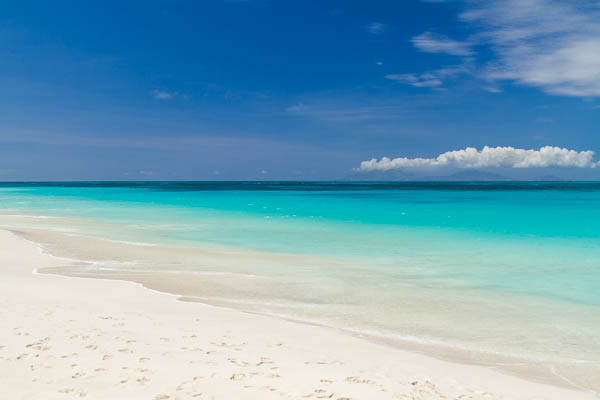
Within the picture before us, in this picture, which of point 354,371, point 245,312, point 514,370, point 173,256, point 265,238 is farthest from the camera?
point 265,238

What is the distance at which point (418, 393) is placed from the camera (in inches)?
174

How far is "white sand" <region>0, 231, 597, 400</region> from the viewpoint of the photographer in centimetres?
430

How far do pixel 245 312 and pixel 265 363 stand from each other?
259 cm

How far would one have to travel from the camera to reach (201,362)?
5.00 metres

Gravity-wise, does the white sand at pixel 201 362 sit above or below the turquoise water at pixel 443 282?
above

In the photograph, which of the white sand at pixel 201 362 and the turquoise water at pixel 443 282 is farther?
the turquoise water at pixel 443 282

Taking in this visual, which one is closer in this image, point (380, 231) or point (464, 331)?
point (464, 331)

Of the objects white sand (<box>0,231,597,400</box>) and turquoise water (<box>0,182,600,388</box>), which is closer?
white sand (<box>0,231,597,400</box>)

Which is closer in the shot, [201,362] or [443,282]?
[201,362]

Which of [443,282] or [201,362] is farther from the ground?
[201,362]

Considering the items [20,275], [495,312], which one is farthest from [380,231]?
[20,275]

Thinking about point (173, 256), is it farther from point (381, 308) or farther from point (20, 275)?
point (381, 308)

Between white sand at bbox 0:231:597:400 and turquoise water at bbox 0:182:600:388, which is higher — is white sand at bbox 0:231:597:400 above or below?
above

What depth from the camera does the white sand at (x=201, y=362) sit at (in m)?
4.30
